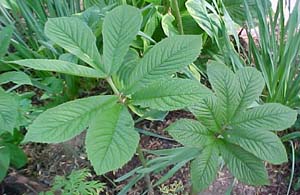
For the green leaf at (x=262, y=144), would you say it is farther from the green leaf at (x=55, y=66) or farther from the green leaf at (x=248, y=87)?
the green leaf at (x=55, y=66)

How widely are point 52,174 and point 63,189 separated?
20 cm

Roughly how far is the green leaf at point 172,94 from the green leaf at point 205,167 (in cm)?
14

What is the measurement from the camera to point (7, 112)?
45.8 inches

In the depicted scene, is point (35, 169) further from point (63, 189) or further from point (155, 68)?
point (155, 68)

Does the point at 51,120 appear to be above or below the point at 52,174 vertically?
above

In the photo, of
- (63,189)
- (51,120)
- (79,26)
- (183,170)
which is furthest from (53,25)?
(183,170)

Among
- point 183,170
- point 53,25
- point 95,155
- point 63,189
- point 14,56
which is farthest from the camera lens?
point 14,56

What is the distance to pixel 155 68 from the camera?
91cm

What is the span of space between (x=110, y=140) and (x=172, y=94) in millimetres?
123

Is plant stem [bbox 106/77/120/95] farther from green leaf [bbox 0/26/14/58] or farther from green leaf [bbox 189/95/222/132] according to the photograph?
green leaf [bbox 0/26/14/58]

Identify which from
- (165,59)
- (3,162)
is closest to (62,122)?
(165,59)

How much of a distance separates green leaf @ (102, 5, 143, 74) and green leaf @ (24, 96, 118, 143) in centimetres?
8

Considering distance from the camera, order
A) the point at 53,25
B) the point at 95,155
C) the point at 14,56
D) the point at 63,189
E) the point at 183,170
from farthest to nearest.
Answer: the point at 14,56 < the point at 183,170 < the point at 63,189 < the point at 53,25 < the point at 95,155

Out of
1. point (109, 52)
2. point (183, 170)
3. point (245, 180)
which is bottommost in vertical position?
point (183, 170)
